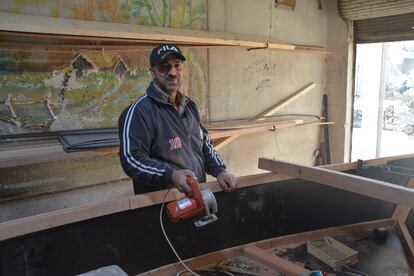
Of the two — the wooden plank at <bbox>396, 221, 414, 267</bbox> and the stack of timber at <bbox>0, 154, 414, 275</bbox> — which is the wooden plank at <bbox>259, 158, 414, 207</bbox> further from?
the wooden plank at <bbox>396, 221, 414, 267</bbox>

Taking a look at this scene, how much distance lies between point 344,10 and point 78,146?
11.4 feet

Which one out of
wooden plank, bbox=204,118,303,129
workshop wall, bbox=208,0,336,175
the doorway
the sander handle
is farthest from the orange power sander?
the doorway

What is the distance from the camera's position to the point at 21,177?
234cm

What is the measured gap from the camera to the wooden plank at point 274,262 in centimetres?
134

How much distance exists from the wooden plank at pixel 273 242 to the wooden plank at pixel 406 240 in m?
0.07

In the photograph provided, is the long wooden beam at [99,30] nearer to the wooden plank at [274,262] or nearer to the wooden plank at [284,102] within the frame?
the wooden plank at [284,102]

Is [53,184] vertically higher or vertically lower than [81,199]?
higher

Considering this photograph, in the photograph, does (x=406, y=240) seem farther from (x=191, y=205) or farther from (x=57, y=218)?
(x=57, y=218)

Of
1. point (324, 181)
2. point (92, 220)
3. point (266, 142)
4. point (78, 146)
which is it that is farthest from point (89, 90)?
point (266, 142)

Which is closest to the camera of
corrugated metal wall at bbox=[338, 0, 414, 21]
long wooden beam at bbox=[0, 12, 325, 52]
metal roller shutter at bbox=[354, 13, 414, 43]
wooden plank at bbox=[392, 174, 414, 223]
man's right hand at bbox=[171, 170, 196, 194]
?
man's right hand at bbox=[171, 170, 196, 194]

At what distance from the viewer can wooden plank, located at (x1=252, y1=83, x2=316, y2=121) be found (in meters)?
3.72

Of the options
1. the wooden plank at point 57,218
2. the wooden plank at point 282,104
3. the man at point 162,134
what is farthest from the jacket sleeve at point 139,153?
the wooden plank at point 282,104

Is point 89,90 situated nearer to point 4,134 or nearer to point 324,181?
point 4,134

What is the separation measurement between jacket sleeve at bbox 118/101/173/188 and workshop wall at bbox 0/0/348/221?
125cm
